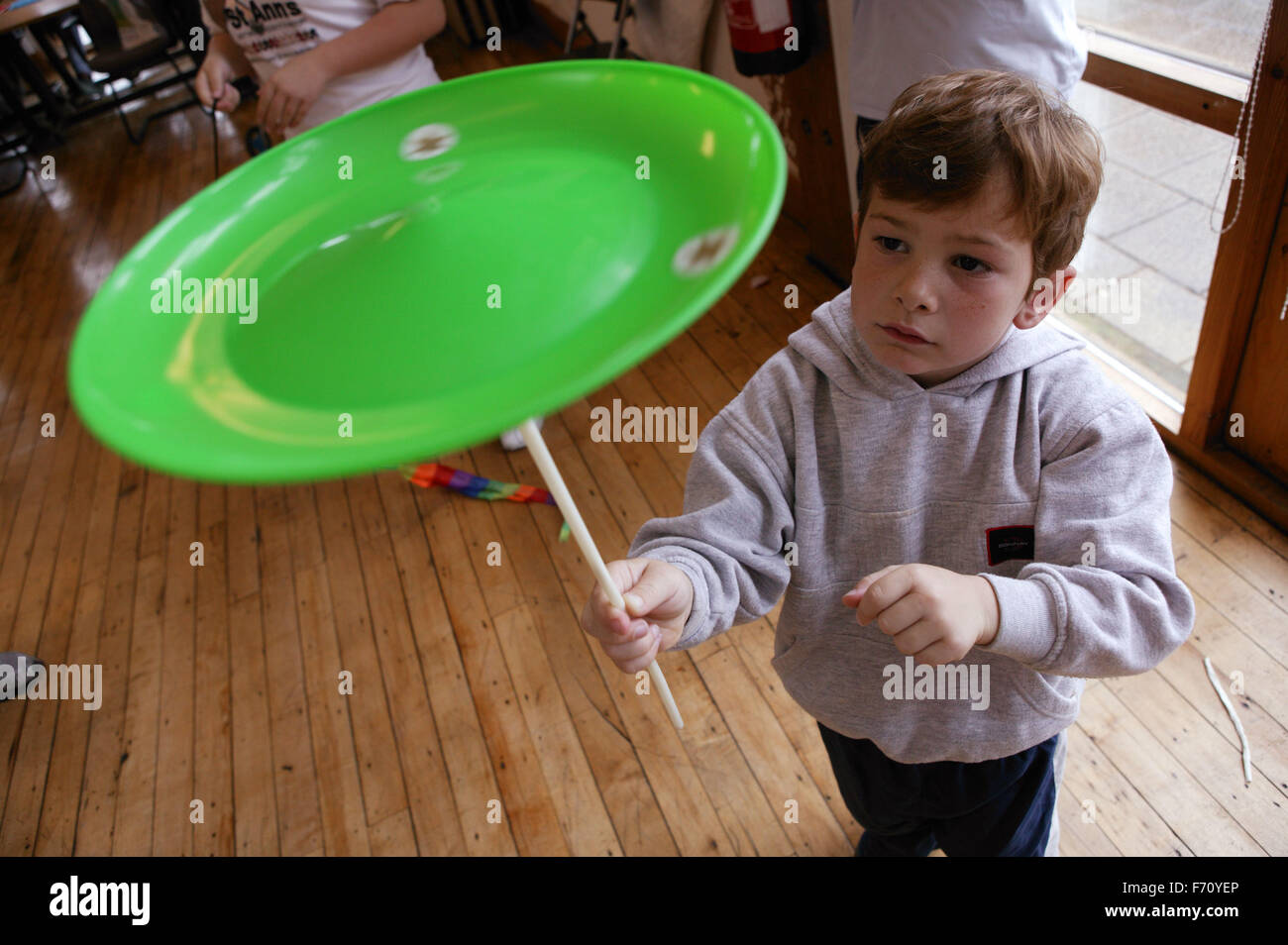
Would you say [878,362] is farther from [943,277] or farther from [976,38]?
[976,38]

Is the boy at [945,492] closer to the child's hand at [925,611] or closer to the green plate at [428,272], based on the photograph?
the child's hand at [925,611]

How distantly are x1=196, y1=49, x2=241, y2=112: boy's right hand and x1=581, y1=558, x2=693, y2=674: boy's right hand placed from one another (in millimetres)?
1517

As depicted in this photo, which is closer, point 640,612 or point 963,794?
point 640,612

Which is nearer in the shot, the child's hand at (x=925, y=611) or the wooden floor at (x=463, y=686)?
the child's hand at (x=925, y=611)

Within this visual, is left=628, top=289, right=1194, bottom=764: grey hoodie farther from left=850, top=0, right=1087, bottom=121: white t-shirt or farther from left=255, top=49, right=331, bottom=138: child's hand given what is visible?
left=255, top=49, right=331, bottom=138: child's hand

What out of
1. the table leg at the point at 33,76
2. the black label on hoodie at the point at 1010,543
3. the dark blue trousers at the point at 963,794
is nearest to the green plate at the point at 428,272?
the black label on hoodie at the point at 1010,543

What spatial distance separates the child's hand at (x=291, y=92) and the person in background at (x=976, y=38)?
1086 millimetres

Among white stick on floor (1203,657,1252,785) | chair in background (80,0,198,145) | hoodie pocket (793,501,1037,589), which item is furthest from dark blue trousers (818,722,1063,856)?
chair in background (80,0,198,145)

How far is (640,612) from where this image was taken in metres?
0.78

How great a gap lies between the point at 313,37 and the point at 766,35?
1.16 metres

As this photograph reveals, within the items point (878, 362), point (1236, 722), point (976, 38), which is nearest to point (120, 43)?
point (976, 38)

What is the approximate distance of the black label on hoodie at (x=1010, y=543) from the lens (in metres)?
0.87

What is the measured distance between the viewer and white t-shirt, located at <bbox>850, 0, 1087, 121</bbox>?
1.49 m
